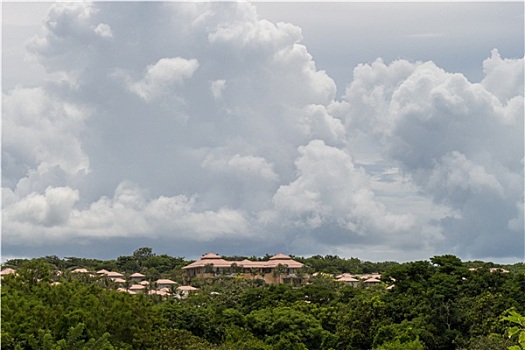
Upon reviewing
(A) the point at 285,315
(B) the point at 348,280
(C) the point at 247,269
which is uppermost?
(C) the point at 247,269

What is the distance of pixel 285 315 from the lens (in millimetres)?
42031

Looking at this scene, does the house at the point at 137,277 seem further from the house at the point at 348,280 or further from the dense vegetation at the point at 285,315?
the dense vegetation at the point at 285,315

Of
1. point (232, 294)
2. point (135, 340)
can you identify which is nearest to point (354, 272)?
point (232, 294)

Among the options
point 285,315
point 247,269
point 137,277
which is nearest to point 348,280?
point 247,269

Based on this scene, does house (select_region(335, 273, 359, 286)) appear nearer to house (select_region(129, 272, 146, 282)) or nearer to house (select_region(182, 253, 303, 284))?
house (select_region(182, 253, 303, 284))

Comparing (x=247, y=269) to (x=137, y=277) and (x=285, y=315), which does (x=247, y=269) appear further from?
(x=285, y=315)

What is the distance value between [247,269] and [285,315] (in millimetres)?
41305

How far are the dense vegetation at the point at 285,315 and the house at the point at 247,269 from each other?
94.9 ft

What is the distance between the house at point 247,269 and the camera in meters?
80.5

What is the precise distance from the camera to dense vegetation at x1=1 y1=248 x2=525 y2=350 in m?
26.5

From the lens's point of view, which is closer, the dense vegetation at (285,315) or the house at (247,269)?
the dense vegetation at (285,315)

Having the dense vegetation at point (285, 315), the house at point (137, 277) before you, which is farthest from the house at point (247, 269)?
the dense vegetation at point (285, 315)

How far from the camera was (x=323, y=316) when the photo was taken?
44.0 meters

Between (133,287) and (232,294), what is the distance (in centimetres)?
1576
